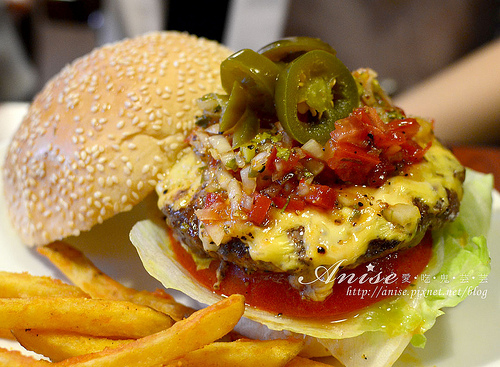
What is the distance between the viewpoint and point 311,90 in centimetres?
152

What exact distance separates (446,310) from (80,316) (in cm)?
140

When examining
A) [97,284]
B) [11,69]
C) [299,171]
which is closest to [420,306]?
[299,171]

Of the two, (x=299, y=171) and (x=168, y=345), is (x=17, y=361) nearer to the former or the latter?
(x=168, y=345)

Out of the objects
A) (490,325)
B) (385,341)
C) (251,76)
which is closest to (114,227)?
(251,76)

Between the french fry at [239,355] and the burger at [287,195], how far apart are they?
133 mm

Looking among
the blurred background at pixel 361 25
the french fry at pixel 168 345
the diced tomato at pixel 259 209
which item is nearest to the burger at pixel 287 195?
the diced tomato at pixel 259 209

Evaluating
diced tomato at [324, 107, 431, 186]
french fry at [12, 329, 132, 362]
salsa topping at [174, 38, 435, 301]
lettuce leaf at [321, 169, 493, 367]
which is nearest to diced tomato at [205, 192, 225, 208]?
salsa topping at [174, 38, 435, 301]

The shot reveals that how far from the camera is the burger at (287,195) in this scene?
138cm

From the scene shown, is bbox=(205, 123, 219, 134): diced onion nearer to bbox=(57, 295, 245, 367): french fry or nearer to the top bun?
the top bun

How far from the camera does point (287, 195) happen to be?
4.72 ft

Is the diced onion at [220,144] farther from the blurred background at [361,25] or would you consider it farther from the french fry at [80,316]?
the blurred background at [361,25]

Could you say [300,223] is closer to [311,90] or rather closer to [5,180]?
[311,90]

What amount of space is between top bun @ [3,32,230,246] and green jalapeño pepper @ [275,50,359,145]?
64 centimetres

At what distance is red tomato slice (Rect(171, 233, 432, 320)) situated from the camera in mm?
1469
